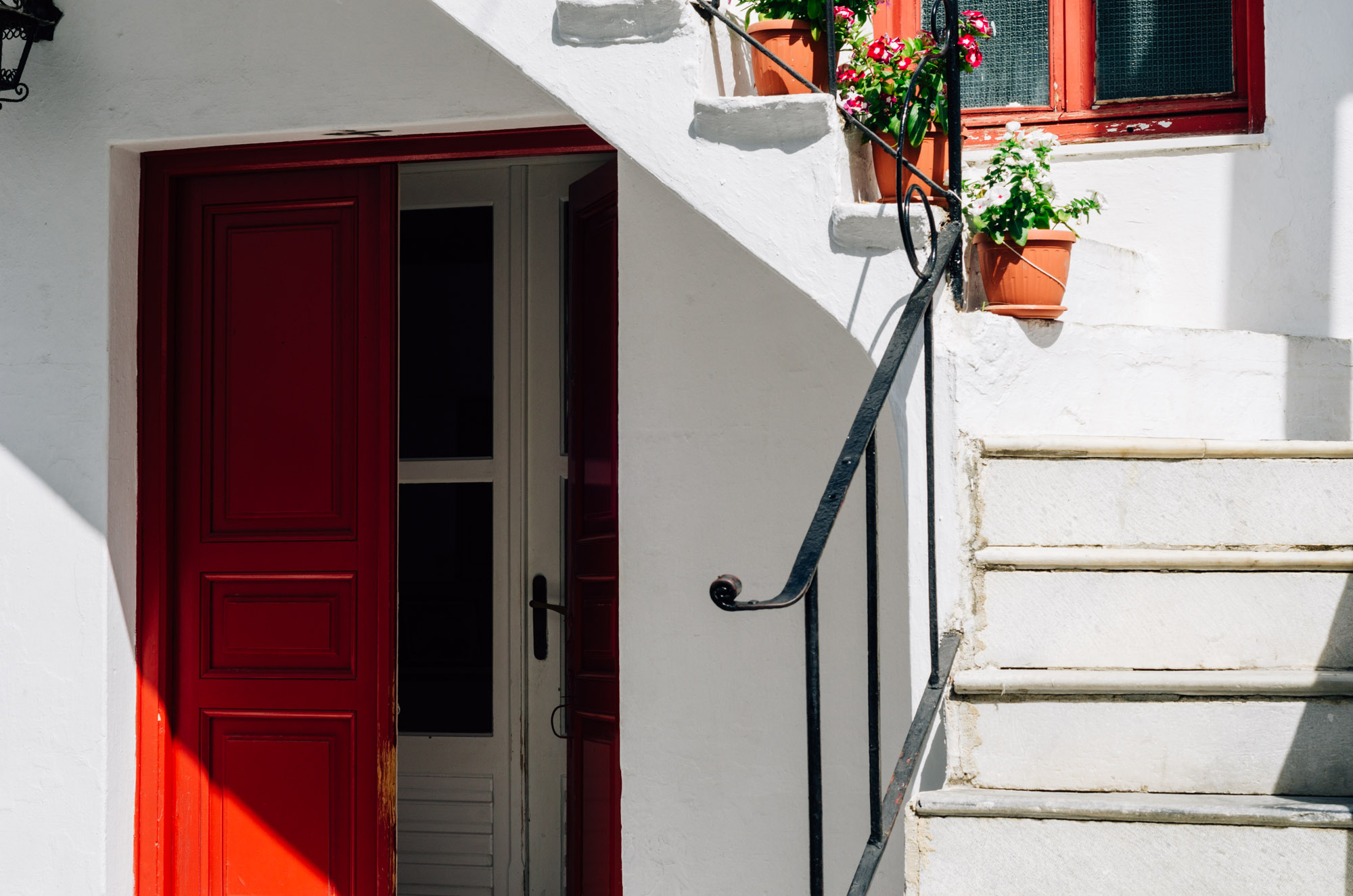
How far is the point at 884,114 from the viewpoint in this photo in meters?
3.09

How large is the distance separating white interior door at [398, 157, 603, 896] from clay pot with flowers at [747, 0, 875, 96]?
181cm

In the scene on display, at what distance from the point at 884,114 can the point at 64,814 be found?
3080 mm

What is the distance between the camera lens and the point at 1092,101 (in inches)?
155

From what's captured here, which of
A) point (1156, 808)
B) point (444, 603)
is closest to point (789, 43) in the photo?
point (1156, 808)

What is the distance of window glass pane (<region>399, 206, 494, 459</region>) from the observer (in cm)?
513

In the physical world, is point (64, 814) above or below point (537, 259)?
below

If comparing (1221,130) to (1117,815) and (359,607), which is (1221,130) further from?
(359,607)

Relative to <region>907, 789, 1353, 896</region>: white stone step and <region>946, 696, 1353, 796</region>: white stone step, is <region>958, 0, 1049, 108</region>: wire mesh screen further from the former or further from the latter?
<region>907, 789, 1353, 896</region>: white stone step

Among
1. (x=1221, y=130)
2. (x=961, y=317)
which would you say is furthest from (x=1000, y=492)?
(x=1221, y=130)

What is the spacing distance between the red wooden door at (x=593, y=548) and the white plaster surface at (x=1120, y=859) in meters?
1.77

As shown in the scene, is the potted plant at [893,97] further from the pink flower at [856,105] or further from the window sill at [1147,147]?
the window sill at [1147,147]

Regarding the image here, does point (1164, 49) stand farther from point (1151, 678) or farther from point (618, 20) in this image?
point (1151, 678)

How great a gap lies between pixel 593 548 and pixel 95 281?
1.72 meters

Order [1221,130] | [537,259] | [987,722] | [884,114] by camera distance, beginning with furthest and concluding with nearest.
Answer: [537,259] → [1221,130] → [884,114] → [987,722]
